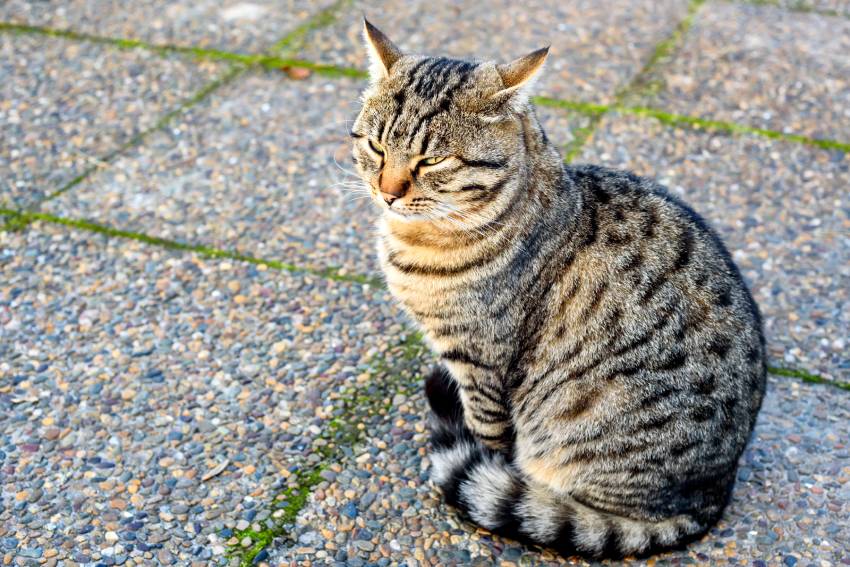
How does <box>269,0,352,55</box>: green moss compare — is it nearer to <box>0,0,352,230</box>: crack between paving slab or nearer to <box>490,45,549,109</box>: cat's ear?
<box>0,0,352,230</box>: crack between paving slab

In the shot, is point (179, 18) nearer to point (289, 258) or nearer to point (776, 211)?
point (289, 258)

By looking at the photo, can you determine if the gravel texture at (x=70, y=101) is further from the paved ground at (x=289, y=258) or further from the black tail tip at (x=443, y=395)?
the black tail tip at (x=443, y=395)

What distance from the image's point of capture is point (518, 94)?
279 cm

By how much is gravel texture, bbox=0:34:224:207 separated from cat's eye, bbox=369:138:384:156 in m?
2.13

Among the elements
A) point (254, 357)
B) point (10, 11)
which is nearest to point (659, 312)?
point (254, 357)

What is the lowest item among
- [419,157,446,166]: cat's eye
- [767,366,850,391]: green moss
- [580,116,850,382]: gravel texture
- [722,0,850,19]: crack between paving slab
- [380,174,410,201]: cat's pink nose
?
[767,366,850,391]: green moss

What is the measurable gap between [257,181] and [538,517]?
2332 mm

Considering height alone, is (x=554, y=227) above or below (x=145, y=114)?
above

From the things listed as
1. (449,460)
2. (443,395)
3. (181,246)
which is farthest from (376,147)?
(181,246)

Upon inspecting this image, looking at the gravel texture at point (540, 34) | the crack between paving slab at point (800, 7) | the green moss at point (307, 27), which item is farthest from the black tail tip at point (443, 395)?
the crack between paving slab at point (800, 7)

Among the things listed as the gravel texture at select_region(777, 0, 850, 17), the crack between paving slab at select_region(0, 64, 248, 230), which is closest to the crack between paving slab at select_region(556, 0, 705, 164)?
the gravel texture at select_region(777, 0, 850, 17)

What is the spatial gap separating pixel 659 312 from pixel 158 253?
2.20m

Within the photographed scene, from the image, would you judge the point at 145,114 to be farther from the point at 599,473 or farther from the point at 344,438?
the point at 599,473

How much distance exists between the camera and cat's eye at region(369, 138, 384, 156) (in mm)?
2822
